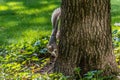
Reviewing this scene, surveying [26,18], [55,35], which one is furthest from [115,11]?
[55,35]

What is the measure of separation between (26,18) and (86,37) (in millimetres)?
4970

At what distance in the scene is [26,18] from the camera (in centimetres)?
927

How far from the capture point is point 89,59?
4527 mm

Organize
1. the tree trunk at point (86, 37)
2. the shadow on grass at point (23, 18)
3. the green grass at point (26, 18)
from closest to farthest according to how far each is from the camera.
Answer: the tree trunk at point (86, 37), the green grass at point (26, 18), the shadow on grass at point (23, 18)

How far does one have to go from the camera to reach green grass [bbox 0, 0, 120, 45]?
25.5ft

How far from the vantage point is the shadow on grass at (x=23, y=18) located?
7.91 metres

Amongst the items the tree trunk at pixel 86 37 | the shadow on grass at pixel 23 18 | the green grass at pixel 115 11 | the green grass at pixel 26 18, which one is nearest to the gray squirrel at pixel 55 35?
the tree trunk at pixel 86 37

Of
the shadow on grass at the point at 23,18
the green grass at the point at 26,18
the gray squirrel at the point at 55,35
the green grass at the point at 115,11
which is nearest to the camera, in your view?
the gray squirrel at the point at 55,35

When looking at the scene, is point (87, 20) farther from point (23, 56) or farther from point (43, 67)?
point (23, 56)

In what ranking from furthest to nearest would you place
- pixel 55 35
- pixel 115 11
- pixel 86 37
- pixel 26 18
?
pixel 115 11 < pixel 26 18 < pixel 55 35 < pixel 86 37

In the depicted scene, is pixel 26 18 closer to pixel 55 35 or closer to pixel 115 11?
pixel 115 11

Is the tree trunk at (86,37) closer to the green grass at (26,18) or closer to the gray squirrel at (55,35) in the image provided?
the gray squirrel at (55,35)

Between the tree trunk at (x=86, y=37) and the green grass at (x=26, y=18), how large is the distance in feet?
8.96

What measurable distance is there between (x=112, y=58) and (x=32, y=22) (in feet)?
14.6
